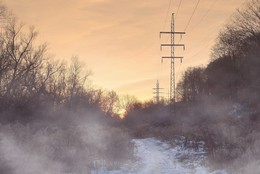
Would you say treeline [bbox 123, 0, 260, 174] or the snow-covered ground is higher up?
treeline [bbox 123, 0, 260, 174]

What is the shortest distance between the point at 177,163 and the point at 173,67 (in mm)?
24655

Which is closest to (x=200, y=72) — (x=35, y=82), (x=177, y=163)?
(x=35, y=82)

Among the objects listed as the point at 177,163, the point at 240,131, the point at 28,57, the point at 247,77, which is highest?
the point at 28,57

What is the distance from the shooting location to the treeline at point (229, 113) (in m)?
15.6

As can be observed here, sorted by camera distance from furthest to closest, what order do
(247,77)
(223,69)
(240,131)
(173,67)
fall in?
(223,69), (247,77), (173,67), (240,131)

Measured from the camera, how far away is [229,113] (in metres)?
34.5

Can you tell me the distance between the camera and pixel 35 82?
169ft

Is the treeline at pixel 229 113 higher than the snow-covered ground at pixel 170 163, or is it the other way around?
the treeline at pixel 229 113

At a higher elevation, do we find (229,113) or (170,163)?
(229,113)

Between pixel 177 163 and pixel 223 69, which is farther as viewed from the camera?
pixel 223 69

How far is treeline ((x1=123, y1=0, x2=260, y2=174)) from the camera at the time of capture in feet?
51.3

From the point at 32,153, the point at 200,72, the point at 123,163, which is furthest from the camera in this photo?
the point at 200,72

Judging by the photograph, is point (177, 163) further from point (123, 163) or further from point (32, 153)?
point (32, 153)

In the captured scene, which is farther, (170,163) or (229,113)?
(229,113)
